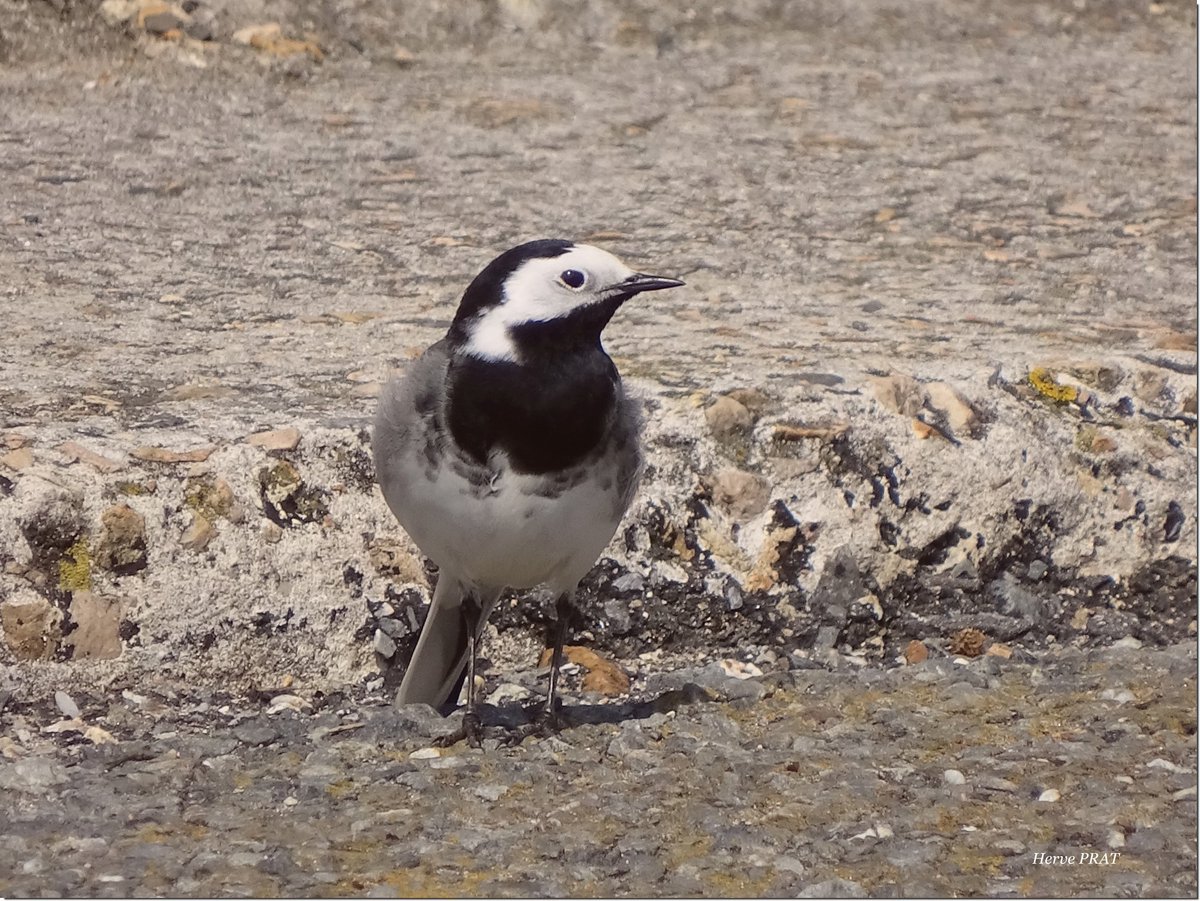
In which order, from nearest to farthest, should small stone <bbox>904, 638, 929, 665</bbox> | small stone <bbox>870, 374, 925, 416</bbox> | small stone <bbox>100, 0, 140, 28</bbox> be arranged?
small stone <bbox>904, 638, 929, 665</bbox> < small stone <bbox>870, 374, 925, 416</bbox> < small stone <bbox>100, 0, 140, 28</bbox>

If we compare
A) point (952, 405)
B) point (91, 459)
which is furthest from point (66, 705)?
point (952, 405)

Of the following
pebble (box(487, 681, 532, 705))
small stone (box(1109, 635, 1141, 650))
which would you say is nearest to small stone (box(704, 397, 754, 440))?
pebble (box(487, 681, 532, 705))

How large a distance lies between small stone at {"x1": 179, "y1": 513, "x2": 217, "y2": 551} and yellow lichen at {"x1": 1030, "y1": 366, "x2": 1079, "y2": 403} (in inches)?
102

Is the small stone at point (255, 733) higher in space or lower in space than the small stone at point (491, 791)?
higher

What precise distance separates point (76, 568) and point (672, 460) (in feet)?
5.51

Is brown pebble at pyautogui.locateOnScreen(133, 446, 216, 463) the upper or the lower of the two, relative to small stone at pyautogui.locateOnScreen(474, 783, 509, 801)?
upper

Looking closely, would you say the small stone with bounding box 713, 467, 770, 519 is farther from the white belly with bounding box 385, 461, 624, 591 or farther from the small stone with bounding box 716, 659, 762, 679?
the white belly with bounding box 385, 461, 624, 591

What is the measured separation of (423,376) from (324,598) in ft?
2.33

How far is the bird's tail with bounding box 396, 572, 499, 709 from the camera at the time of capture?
15.3ft

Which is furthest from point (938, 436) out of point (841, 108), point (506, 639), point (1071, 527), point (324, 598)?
point (841, 108)

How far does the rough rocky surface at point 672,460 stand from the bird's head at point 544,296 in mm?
740

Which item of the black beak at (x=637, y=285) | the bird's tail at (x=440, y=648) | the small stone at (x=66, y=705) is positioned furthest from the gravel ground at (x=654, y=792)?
the black beak at (x=637, y=285)

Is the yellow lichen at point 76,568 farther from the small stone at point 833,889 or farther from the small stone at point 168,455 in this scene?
the small stone at point 833,889

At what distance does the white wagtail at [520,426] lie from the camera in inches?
170
